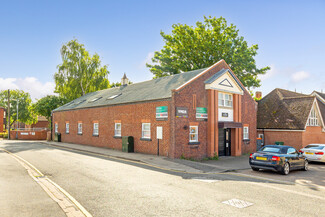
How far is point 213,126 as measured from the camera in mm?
18219

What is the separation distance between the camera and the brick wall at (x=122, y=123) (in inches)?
692

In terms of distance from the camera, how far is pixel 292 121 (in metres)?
25.0

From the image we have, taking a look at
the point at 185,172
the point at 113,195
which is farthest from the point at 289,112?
the point at 113,195

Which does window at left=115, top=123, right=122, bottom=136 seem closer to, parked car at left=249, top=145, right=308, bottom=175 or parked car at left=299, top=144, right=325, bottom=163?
parked car at left=249, top=145, right=308, bottom=175

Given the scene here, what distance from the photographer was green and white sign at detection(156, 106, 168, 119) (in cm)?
1673

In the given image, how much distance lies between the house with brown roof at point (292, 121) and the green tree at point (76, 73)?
27.2 meters

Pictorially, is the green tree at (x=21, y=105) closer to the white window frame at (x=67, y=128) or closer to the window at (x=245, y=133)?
the white window frame at (x=67, y=128)

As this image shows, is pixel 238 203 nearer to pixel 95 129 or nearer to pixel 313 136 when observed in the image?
pixel 95 129

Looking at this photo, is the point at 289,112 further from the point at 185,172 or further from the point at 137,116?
the point at 185,172

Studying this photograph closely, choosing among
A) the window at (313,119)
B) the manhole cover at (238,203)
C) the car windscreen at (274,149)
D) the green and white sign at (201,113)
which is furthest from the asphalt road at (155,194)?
the window at (313,119)

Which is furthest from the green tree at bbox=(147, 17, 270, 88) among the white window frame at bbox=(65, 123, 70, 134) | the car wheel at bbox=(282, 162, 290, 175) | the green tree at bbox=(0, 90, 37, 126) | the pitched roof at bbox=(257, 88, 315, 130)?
the green tree at bbox=(0, 90, 37, 126)

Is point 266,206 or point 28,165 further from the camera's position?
point 28,165

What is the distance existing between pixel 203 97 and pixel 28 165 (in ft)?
39.0

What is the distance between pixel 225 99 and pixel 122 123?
8624 mm
